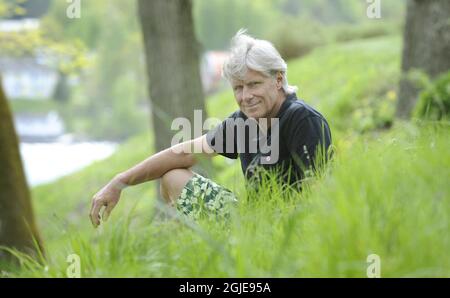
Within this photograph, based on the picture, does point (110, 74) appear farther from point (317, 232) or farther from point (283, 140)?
point (317, 232)

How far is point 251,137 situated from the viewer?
409cm

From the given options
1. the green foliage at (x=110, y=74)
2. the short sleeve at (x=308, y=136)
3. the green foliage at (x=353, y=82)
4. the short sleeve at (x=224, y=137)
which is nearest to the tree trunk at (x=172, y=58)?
the green foliage at (x=353, y=82)

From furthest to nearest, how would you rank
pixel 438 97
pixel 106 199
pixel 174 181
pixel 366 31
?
pixel 366 31, pixel 438 97, pixel 174 181, pixel 106 199

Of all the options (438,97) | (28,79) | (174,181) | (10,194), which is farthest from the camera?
(28,79)

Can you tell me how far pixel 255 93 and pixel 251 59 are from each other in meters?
0.18

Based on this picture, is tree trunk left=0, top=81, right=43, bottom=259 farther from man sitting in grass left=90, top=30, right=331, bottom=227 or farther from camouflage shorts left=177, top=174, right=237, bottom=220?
camouflage shorts left=177, top=174, right=237, bottom=220

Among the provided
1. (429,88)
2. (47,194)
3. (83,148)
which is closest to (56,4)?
(83,148)

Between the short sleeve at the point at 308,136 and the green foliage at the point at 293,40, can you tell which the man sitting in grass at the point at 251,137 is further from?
the green foliage at the point at 293,40

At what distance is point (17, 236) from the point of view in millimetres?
8250

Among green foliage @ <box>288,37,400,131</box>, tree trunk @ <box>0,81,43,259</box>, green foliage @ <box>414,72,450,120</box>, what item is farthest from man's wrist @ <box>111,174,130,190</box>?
green foliage @ <box>288,37,400,131</box>

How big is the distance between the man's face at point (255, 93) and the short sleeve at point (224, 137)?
198mm

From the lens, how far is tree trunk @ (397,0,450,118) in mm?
8859

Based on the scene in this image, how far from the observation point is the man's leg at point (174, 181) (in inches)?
153

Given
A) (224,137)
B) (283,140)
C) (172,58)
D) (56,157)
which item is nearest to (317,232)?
(283,140)
